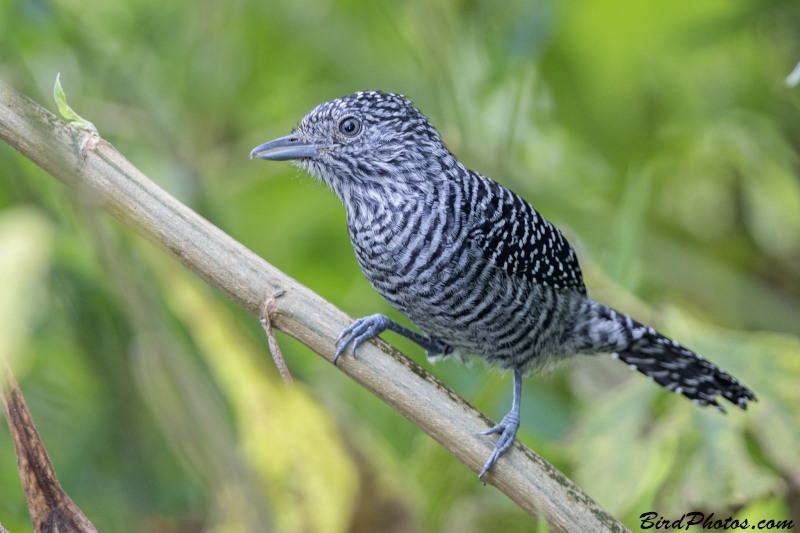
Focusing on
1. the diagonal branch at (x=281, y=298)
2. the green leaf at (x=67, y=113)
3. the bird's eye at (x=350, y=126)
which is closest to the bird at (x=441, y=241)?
the bird's eye at (x=350, y=126)

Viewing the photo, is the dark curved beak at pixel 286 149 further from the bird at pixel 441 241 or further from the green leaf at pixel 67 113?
the green leaf at pixel 67 113

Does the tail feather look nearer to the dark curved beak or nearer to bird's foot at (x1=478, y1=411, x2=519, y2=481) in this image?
bird's foot at (x1=478, y1=411, x2=519, y2=481)

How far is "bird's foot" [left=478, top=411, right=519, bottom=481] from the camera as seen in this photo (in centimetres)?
191

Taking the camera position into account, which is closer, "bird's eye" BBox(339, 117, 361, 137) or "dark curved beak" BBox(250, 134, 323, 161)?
"dark curved beak" BBox(250, 134, 323, 161)

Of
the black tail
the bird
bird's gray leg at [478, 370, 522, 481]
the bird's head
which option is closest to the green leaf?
the bird

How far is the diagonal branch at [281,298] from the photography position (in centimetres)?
161

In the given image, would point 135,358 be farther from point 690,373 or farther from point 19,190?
point 690,373

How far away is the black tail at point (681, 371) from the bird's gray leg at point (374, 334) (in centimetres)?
71

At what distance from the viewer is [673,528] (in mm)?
2371

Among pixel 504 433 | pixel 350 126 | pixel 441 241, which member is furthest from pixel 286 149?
pixel 504 433

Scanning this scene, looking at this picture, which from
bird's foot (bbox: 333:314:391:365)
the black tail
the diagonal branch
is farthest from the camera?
the black tail

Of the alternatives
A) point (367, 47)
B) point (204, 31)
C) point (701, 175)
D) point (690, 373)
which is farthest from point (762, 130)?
point (204, 31)

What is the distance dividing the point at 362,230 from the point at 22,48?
Answer: 63.1 inches

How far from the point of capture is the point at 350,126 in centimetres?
261
